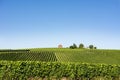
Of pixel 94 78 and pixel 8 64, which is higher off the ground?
pixel 8 64

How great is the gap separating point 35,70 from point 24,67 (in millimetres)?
1250

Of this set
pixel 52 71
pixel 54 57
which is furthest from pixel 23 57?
pixel 52 71

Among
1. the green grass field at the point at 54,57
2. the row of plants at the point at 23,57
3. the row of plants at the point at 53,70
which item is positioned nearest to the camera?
the row of plants at the point at 53,70

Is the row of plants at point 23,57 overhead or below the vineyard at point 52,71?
overhead

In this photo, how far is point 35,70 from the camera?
24703 mm

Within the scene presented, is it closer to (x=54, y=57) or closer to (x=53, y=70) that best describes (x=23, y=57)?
(x=54, y=57)

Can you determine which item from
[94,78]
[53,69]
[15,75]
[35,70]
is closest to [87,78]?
[94,78]

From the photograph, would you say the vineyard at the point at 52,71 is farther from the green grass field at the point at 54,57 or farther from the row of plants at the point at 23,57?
the row of plants at the point at 23,57

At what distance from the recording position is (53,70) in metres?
25.1

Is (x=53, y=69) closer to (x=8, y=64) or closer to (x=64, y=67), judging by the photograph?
(x=64, y=67)

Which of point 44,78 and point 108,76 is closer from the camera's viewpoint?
point 44,78

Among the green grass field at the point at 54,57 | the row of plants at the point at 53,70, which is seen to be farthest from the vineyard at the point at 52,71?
the green grass field at the point at 54,57

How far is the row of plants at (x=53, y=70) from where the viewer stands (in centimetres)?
2378

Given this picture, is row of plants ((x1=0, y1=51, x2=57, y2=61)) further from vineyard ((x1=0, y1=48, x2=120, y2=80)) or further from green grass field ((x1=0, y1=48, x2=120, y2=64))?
vineyard ((x1=0, y1=48, x2=120, y2=80))
